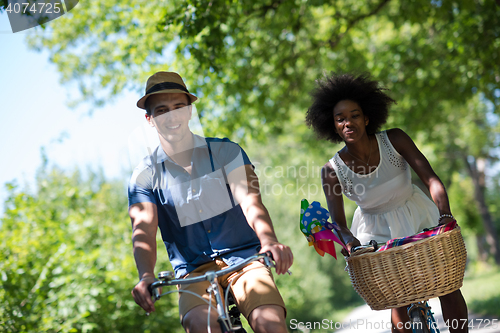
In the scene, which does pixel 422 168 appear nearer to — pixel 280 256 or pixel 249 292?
pixel 280 256

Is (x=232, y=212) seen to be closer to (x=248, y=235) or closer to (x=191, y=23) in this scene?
(x=248, y=235)

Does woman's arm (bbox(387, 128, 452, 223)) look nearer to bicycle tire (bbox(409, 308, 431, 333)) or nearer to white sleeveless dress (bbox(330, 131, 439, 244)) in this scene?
white sleeveless dress (bbox(330, 131, 439, 244))

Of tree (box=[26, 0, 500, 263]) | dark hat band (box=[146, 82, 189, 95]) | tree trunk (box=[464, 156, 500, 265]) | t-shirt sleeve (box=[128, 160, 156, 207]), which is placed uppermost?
tree (box=[26, 0, 500, 263])

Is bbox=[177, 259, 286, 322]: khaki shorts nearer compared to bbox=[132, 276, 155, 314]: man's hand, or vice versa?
bbox=[132, 276, 155, 314]: man's hand

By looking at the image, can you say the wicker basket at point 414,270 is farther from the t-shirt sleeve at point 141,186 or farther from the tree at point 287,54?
the tree at point 287,54

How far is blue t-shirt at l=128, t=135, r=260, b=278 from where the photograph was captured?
9.35 feet

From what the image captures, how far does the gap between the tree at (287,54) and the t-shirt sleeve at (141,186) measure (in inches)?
121

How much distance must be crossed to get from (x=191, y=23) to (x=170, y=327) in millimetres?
4842

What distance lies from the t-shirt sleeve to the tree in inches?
121

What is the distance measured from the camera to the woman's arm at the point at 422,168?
299 centimetres

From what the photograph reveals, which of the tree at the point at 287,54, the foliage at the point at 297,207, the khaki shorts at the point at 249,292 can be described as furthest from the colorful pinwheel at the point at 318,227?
the foliage at the point at 297,207

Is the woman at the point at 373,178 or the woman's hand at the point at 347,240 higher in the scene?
the woman at the point at 373,178

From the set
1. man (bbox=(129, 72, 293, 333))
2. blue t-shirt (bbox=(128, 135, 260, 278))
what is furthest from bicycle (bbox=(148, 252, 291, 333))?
blue t-shirt (bbox=(128, 135, 260, 278))

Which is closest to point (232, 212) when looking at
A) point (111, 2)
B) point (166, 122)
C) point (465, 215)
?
point (166, 122)
